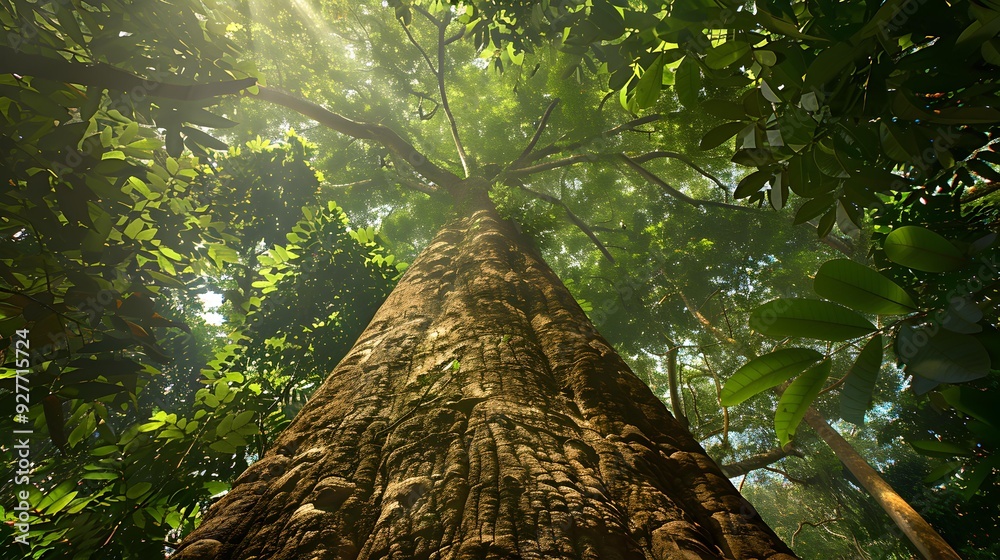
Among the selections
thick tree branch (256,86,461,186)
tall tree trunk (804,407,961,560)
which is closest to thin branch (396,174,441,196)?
thick tree branch (256,86,461,186)

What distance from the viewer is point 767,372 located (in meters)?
0.82

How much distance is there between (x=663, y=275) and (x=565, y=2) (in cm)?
700

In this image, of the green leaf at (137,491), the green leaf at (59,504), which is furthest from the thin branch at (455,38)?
Result: the green leaf at (59,504)

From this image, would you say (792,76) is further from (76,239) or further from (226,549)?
(76,239)

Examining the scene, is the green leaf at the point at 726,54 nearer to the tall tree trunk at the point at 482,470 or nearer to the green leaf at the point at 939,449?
the tall tree trunk at the point at 482,470

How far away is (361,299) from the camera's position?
14.8 ft

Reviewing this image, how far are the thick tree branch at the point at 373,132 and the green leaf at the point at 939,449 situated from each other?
16.2 feet

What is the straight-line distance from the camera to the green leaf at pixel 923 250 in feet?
2.49

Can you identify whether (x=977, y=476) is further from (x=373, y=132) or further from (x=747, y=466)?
(x=373, y=132)

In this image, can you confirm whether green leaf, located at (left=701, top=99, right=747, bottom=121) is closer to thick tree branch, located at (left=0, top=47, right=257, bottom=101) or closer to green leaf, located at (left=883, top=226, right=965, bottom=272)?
green leaf, located at (left=883, top=226, right=965, bottom=272)

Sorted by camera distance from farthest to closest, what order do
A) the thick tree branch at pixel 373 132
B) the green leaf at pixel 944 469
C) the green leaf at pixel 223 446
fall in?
the thick tree branch at pixel 373 132 < the green leaf at pixel 223 446 < the green leaf at pixel 944 469

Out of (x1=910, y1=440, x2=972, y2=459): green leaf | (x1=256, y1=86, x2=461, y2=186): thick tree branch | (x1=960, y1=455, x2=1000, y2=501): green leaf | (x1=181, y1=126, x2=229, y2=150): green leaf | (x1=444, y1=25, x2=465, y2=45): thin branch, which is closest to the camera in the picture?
(x1=960, y1=455, x2=1000, y2=501): green leaf

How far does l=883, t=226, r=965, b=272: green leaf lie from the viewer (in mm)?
759

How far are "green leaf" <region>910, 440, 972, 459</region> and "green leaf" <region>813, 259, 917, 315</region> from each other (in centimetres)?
64
